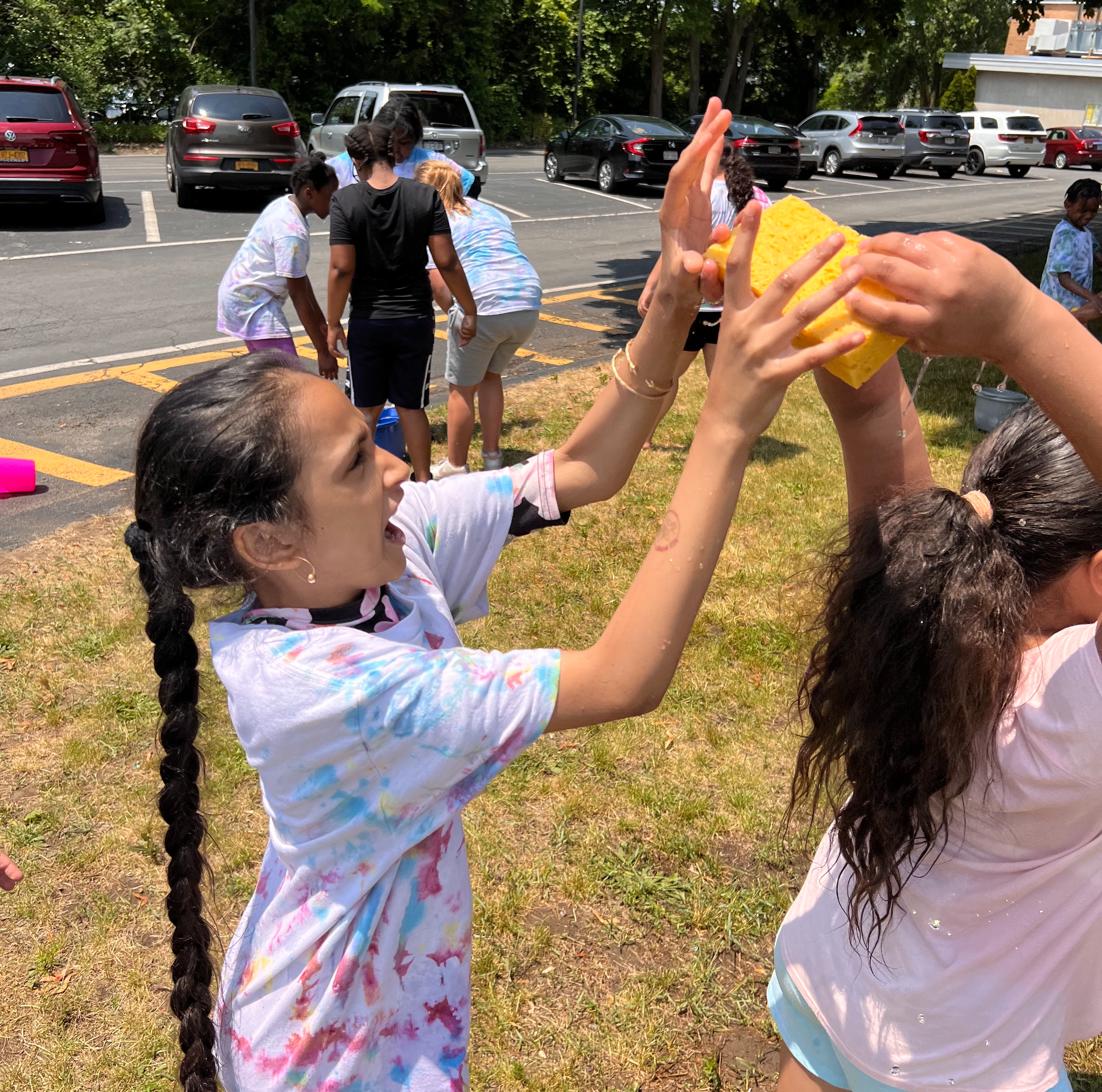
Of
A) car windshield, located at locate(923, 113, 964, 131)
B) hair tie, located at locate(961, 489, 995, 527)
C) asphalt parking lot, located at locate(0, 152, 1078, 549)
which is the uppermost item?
car windshield, located at locate(923, 113, 964, 131)

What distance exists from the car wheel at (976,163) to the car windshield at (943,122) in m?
2.35

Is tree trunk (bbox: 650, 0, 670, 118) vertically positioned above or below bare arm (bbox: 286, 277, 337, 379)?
above

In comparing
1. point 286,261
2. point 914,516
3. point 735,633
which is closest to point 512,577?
point 735,633

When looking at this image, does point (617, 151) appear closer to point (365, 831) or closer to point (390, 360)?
point (390, 360)

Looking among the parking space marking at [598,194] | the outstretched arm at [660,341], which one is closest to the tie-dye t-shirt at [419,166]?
the outstretched arm at [660,341]

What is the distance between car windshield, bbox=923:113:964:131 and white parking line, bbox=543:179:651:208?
1255 centimetres

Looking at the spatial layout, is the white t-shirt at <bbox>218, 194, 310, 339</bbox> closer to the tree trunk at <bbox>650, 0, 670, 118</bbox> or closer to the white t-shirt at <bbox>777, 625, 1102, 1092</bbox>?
the white t-shirt at <bbox>777, 625, 1102, 1092</bbox>

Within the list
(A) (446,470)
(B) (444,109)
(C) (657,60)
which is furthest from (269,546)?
(C) (657,60)

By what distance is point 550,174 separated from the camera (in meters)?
22.8

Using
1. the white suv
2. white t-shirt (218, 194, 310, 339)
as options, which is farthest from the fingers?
the white suv

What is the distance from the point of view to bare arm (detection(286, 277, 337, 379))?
594cm

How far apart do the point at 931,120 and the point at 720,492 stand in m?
31.6

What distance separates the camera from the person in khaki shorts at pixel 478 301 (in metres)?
6.14

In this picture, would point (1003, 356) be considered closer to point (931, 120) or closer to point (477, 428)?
point (477, 428)
